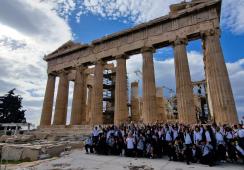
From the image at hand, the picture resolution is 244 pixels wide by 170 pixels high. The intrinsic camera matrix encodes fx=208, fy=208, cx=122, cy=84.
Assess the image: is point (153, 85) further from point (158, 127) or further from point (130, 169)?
point (130, 169)

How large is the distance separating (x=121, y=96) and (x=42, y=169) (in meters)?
15.5

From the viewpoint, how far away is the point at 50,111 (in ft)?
101

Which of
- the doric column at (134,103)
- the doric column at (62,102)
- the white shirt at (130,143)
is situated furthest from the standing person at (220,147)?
the doric column at (134,103)

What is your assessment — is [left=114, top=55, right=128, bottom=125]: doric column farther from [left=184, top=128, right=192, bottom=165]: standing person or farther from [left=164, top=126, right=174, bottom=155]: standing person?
[left=184, top=128, right=192, bottom=165]: standing person

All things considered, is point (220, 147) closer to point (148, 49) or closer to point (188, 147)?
point (188, 147)

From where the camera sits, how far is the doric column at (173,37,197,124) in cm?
1923

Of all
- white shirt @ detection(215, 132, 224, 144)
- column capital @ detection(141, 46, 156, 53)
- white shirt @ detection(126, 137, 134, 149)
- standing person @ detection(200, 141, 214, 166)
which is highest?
column capital @ detection(141, 46, 156, 53)

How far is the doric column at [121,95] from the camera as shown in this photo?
75.2 ft

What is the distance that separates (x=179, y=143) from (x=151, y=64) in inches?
532

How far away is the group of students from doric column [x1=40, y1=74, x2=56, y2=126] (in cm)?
1852

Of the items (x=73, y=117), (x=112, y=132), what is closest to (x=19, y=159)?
(x=112, y=132)

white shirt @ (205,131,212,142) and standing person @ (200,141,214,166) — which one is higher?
white shirt @ (205,131,212,142)

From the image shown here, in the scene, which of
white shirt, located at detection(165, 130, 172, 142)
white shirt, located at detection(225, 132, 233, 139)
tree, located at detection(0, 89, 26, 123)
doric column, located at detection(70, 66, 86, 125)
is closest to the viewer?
white shirt, located at detection(225, 132, 233, 139)

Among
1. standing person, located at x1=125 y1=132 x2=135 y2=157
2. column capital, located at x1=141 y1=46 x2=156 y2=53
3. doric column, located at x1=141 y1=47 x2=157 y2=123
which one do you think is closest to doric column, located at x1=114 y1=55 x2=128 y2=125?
doric column, located at x1=141 y1=47 x2=157 y2=123
